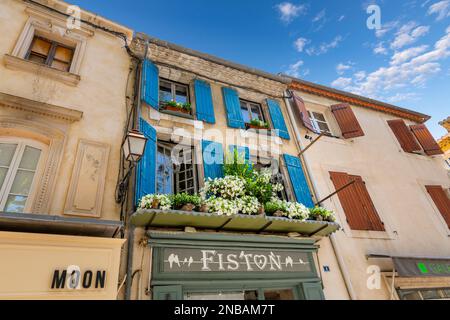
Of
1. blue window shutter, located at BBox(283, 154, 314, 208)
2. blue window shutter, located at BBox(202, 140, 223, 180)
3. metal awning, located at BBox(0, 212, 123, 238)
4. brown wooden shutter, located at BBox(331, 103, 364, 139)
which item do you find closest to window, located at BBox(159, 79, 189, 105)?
blue window shutter, located at BBox(202, 140, 223, 180)

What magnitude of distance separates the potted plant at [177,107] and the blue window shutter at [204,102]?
0.88 ft

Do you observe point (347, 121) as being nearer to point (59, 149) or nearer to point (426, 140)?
point (426, 140)

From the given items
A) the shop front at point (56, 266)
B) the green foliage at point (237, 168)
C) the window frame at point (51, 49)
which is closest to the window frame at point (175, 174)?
the green foliage at point (237, 168)

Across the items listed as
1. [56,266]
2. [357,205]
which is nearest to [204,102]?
[357,205]

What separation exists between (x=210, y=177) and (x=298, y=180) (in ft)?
8.22

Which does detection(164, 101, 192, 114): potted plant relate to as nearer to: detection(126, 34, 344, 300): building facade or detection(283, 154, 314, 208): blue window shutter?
detection(126, 34, 344, 300): building facade

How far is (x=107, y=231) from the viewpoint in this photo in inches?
138

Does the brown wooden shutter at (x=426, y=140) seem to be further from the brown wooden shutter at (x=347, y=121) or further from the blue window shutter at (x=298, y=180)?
the blue window shutter at (x=298, y=180)

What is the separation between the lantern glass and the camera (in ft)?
13.6

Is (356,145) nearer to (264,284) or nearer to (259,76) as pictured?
(259,76)

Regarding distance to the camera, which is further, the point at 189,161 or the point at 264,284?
the point at 189,161

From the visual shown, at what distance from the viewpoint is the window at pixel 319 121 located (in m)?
9.27

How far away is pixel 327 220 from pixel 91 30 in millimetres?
7398
